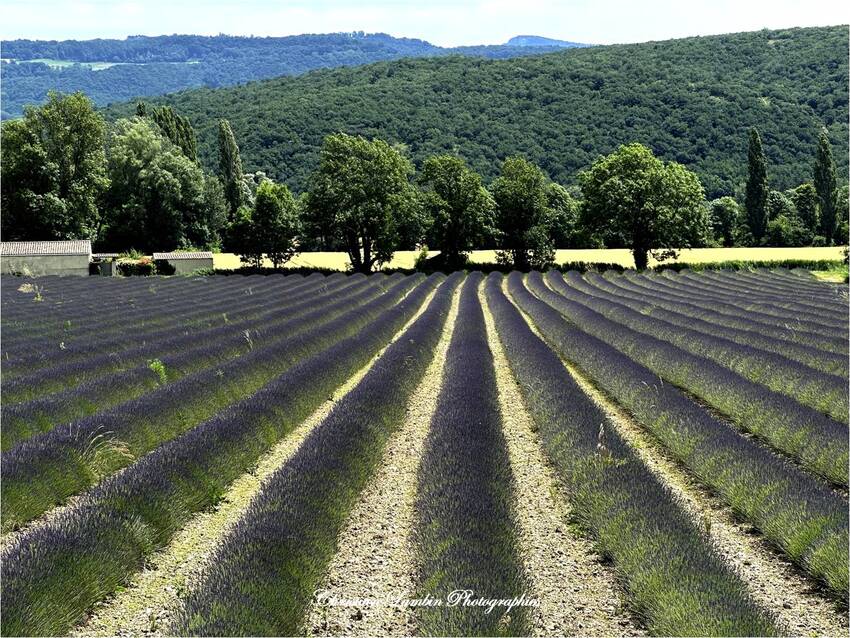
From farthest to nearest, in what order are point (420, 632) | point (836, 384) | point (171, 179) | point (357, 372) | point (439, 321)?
point (171, 179), point (439, 321), point (357, 372), point (836, 384), point (420, 632)

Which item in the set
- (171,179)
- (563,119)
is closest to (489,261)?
(171,179)

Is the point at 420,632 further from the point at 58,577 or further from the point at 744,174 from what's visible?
the point at 744,174

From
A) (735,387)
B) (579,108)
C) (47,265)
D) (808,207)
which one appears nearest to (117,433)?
(735,387)

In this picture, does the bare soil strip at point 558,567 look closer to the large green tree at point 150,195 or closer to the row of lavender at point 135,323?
the row of lavender at point 135,323

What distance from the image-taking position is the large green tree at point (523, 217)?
48.2 meters

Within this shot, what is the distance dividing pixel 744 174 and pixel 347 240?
203 feet

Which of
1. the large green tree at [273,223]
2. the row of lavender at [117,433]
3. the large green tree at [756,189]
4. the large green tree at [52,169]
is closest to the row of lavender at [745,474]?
the row of lavender at [117,433]

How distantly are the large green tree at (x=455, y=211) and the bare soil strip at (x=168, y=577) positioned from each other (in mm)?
41170

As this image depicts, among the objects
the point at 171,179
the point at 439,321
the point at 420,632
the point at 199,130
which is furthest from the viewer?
the point at 199,130

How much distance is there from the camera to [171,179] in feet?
165

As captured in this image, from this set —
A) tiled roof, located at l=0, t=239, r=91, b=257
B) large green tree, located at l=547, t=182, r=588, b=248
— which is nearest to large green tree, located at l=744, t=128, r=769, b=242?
large green tree, located at l=547, t=182, r=588, b=248

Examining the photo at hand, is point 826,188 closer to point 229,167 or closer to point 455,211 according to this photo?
point 455,211

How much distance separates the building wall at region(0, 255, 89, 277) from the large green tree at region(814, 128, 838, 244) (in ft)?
191

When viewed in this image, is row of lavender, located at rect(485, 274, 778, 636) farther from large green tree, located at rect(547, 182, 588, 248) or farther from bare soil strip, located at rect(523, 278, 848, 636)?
large green tree, located at rect(547, 182, 588, 248)
